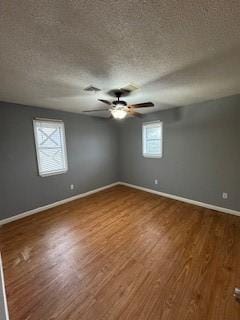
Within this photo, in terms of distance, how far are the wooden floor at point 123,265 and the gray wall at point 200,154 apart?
58cm

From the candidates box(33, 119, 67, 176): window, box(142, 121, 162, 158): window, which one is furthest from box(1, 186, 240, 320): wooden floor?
box(142, 121, 162, 158): window

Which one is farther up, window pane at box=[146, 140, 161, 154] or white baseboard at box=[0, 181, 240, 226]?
window pane at box=[146, 140, 161, 154]

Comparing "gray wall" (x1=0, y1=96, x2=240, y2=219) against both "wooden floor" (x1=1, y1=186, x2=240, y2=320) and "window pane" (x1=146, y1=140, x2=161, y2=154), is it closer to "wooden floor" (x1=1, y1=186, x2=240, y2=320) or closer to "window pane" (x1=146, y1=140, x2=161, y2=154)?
"window pane" (x1=146, y1=140, x2=161, y2=154)

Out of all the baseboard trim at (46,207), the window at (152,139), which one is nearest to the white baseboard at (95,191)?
the baseboard trim at (46,207)

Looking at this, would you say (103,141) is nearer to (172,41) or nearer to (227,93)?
(227,93)

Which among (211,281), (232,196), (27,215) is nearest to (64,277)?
(211,281)

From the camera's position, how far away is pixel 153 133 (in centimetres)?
431

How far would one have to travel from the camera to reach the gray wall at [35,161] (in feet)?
9.65

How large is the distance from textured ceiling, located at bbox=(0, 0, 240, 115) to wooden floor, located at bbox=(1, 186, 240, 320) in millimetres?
A: 2335

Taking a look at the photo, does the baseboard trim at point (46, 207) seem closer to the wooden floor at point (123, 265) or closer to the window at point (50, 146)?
the wooden floor at point (123, 265)

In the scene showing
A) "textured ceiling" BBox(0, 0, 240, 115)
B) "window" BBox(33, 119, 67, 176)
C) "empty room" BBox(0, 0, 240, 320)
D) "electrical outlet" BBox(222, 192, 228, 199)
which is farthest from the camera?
"window" BBox(33, 119, 67, 176)

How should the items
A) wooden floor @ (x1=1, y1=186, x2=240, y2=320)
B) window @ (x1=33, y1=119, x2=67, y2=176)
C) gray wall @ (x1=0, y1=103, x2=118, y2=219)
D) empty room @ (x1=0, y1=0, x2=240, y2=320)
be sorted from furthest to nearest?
window @ (x1=33, y1=119, x2=67, y2=176) → gray wall @ (x1=0, y1=103, x2=118, y2=219) → wooden floor @ (x1=1, y1=186, x2=240, y2=320) → empty room @ (x1=0, y1=0, x2=240, y2=320)

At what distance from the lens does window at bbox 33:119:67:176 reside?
3.39 metres

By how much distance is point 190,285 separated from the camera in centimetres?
160
